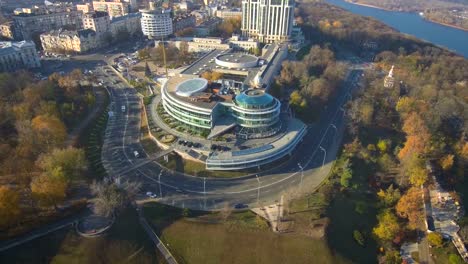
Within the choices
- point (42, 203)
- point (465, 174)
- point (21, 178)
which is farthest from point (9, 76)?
point (465, 174)

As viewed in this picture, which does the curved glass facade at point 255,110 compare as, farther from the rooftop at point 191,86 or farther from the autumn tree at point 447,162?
the autumn tree at point 447,162

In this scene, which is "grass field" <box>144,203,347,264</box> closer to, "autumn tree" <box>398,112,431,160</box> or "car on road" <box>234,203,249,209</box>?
"car on road" <box>234,203,249,209</box>

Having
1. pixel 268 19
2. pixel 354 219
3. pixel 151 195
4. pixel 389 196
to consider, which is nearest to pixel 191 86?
pixel 151 195

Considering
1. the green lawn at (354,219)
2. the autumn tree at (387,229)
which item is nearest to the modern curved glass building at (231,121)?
the green lawn at (354,219)

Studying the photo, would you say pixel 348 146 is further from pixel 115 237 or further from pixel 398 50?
pixel 398 50

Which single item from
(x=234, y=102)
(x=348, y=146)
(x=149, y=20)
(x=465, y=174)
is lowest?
(x=465, y=174)

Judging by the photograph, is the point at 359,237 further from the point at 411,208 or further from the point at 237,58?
the point at 237,58

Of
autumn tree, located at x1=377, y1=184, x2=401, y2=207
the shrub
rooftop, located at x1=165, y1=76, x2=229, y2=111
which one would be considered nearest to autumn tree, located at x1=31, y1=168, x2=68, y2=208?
rooftop, located at x1=165, y1=76, x2=229, y2=111
